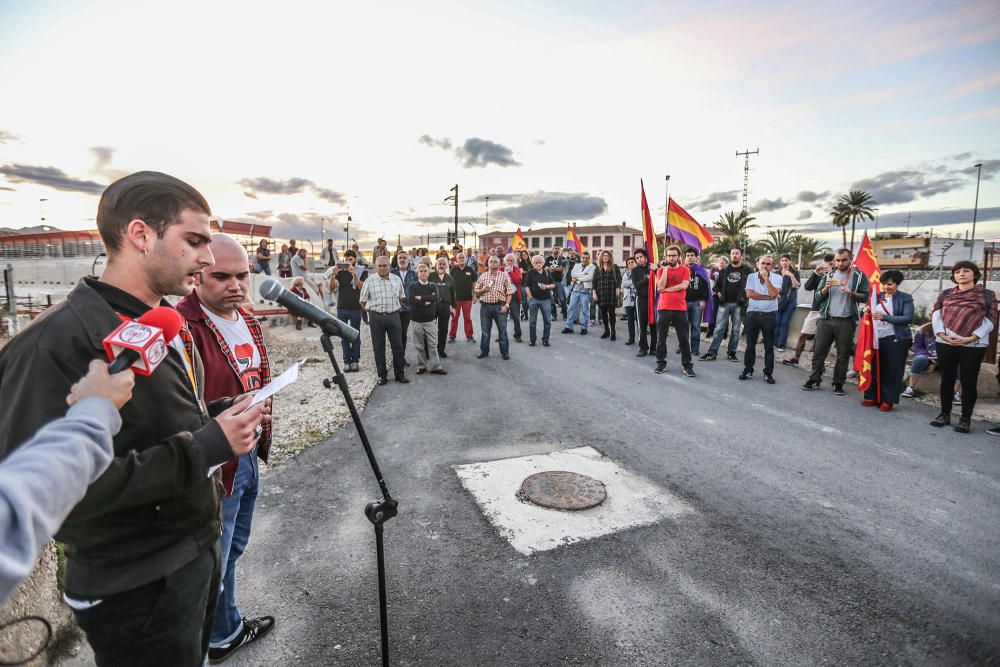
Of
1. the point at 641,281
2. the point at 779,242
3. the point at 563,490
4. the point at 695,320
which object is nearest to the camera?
the point at 563,490

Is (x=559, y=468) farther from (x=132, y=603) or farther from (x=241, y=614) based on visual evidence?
(x=132, y=603)

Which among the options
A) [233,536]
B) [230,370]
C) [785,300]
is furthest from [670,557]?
[785,300]

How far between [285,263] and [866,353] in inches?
577

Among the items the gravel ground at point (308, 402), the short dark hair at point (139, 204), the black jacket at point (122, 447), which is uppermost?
the short dark hair at point (139, 204)

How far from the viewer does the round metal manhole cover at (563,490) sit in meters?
3.88

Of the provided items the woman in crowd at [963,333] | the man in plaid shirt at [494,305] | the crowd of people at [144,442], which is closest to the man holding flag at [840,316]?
the woman in crowd at [963,333]

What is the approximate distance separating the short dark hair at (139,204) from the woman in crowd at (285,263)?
14.7 m

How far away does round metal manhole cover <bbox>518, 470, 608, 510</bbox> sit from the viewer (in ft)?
12.7

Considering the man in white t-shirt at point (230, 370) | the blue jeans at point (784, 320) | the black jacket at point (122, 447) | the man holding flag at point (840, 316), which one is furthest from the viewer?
the blue jeans at point (784, 320)

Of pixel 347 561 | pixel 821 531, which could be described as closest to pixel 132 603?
pixel 347 561

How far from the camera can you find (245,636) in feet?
8.41

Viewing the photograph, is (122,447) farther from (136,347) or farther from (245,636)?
(245,636)

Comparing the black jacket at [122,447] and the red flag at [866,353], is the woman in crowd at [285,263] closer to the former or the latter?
the red flag at [866,353]

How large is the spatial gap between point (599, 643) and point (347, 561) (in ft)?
5.42
